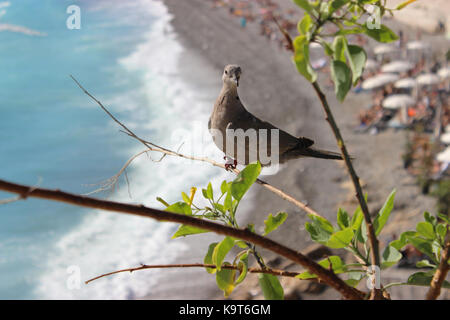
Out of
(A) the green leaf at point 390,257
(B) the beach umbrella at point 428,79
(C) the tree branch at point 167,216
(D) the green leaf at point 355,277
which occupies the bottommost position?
(B) the beach umbrella at point 428,79

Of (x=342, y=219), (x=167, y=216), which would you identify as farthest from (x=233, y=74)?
(x=167, y=216)

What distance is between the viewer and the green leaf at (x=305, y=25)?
1.01m

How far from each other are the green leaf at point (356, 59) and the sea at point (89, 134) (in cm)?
275

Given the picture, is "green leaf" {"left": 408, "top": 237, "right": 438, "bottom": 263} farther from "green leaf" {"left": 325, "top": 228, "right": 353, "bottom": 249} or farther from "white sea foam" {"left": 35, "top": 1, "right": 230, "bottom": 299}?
"white sea foam" {"left": 35, "top": 1, "right": 230, "bottom": 299}

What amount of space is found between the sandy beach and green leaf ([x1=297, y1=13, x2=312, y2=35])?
10604 mm

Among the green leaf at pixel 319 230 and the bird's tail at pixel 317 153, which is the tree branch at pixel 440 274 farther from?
the bird's tail at pixel 317 153

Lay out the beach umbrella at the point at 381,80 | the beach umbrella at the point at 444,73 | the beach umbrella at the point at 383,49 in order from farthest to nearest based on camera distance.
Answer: the beach umbrella at the point at 383,49, the beach umbrella at the point at 381,80, the beach umbrella at the point at 444,73

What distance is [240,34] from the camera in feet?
118

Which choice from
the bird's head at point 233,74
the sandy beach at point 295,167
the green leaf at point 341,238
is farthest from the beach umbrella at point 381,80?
the green leaf at point 341,238

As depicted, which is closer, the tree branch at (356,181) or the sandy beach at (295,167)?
the tree branch at (356,181)

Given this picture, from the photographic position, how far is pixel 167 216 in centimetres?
88

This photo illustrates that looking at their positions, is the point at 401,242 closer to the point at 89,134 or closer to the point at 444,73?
the point at 444,73
